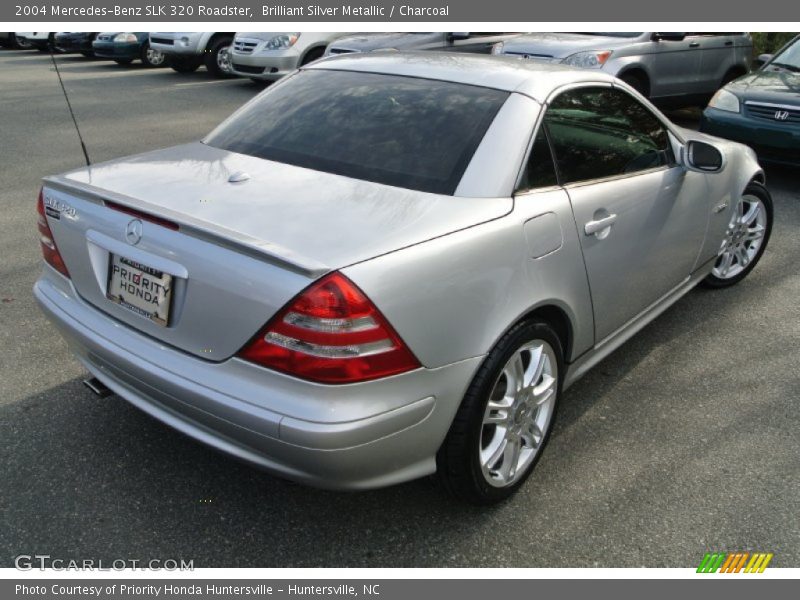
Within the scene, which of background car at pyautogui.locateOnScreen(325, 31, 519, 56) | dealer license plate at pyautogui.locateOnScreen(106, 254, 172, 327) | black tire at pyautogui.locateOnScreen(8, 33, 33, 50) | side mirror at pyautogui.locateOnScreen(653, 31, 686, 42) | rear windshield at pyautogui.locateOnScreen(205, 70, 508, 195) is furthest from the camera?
black tire at pyautogui.locateOnScreen(8, 33, 33, 50)

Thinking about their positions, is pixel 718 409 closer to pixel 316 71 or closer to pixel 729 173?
pixel 729 173

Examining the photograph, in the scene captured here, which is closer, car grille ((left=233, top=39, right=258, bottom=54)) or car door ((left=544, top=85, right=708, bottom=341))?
car door ((left=544, top=85, right=708, bottom=341))

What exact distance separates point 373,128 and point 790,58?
6.95m

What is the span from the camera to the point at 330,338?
80.4 inches

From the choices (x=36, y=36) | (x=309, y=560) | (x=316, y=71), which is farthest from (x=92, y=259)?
(x=36, y=36)

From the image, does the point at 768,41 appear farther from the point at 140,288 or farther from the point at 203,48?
the point at 140,288

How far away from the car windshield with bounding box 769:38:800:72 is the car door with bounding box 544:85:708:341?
519 centimetres

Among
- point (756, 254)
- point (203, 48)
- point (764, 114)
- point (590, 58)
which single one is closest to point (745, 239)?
point (756, 254)

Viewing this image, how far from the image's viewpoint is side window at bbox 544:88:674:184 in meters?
2.94

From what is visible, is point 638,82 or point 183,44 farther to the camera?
point 183,44

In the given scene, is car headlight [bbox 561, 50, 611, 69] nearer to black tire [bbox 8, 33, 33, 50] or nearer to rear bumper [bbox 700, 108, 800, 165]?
rear bumper [bbox 700, 108, 800, 165]

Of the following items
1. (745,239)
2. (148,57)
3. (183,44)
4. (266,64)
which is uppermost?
(183,44)

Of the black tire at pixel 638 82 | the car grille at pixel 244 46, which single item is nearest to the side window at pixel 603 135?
the black tire at pixel 638 82

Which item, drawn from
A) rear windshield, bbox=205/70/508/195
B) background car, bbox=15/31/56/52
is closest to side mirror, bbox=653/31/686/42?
rear windshield, bbox=205/70/508/195
